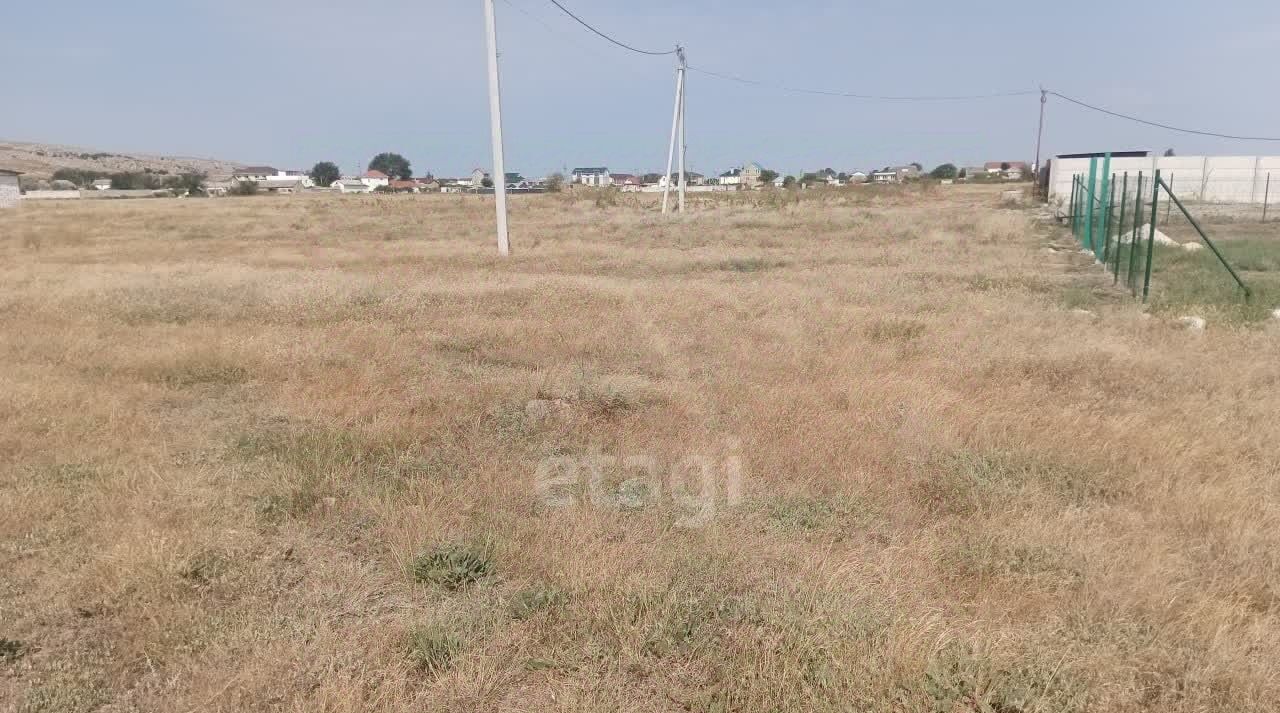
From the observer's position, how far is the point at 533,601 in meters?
3.43

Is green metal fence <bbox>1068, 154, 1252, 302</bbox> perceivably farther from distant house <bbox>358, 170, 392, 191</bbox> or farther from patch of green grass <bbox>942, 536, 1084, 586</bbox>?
distant house <bbox>358, 170, 392, 191</bbox>

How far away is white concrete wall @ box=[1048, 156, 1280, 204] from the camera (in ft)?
112

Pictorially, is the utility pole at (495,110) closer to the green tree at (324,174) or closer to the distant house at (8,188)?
the distant house at (8,188)

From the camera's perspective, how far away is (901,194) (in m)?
50.1

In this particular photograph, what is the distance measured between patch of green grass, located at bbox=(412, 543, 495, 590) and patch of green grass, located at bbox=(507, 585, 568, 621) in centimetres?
31

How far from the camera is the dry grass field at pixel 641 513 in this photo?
2936 mm

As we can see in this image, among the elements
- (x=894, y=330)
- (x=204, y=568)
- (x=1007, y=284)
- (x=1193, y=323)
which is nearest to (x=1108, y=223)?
(x=1007, y=284)

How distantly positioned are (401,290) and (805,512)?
10.2 m

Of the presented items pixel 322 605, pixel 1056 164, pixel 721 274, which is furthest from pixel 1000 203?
pixel 322 605

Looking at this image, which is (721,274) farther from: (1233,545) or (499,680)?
(499,680)

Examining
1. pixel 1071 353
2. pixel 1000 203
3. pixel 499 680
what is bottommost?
pixel 499 680

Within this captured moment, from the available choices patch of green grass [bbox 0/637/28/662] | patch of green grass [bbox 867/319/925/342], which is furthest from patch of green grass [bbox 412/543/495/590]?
patch of green grass [bbox 867/319/925/342]

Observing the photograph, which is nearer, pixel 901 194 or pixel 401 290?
pixel 401 290

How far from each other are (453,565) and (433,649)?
669 millimetres
